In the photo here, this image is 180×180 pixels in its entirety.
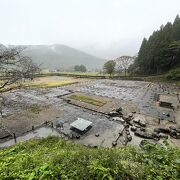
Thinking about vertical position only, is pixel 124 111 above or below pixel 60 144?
below

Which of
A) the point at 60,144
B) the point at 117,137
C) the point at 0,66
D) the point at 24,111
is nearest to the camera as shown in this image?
the point at 0,66

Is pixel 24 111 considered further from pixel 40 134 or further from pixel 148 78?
pixel 148 78

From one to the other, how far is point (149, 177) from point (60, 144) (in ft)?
18.7

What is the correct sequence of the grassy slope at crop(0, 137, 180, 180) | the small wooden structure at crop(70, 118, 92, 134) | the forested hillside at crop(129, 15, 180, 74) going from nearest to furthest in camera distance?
the grassy slope at crop(0, 137, 180, 180)
the small wooden structure at crop(70, 118, 92, 134)
the forested hillside at crop(129, 15, 180, 74)

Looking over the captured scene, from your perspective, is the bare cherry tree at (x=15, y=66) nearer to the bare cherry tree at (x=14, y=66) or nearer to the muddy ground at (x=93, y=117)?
the bare cherry tree at (x=14, y=66)

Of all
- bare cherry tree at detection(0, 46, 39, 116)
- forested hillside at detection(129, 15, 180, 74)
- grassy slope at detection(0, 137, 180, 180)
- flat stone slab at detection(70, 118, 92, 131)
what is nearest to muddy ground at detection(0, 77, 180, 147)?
flat stone slab at detection(70, 118, 92, 131)

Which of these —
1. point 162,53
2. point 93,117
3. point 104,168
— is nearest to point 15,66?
point 104,168

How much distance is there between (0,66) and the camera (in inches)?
265

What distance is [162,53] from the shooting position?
44.9 metres

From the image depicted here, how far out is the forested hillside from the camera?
4434cm

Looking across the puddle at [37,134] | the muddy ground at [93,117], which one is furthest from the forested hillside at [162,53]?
the puddle at [37,134]

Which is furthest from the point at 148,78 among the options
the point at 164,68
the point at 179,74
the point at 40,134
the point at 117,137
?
the point at 40,134

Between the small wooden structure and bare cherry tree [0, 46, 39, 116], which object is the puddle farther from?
bare cherry tree [0, 46, 39, 116]

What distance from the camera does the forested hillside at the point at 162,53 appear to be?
1746 inches
